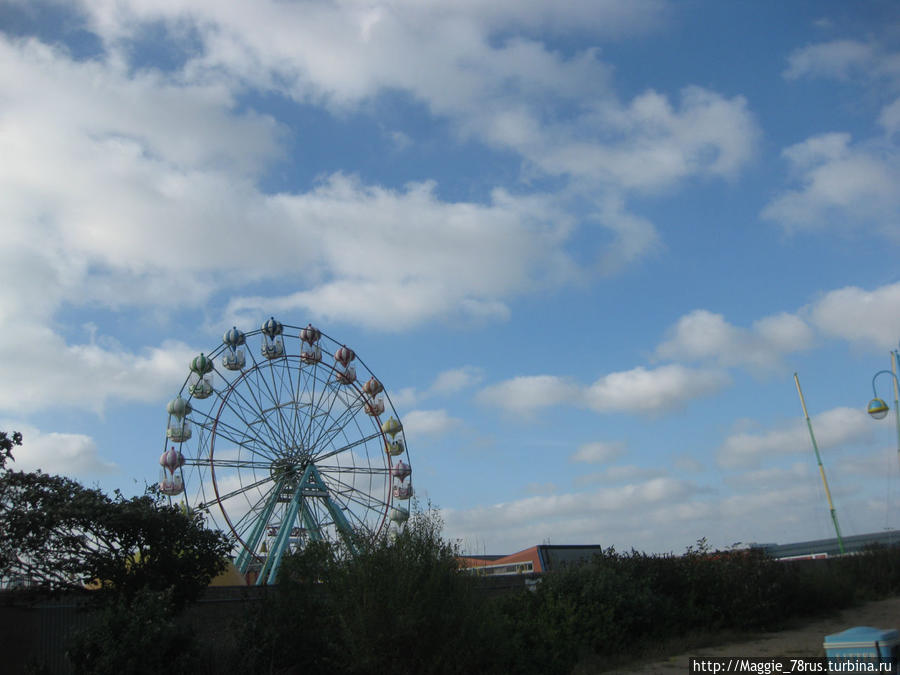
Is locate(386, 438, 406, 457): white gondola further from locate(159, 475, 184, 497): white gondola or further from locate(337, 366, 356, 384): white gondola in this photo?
locate(159, 475, 184, 497): white gondola

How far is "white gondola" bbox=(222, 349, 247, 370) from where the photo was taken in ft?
102

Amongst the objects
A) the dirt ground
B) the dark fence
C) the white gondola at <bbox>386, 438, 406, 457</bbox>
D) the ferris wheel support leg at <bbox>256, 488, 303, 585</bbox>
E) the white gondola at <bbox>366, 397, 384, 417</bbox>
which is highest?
the white gondola at <bbox>366, 397, 384, 417</bbox>

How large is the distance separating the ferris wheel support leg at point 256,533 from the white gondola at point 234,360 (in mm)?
5058

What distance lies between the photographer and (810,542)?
1761 inches

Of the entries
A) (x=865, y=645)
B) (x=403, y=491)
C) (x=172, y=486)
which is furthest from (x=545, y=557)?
(x=865, y=645)

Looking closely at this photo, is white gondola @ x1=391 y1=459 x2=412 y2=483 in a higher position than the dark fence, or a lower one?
higher

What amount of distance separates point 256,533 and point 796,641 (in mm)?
19880

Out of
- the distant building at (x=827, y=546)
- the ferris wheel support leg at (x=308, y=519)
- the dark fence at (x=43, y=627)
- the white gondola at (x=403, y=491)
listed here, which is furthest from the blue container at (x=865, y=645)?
the distant building at (x=827, y=546)

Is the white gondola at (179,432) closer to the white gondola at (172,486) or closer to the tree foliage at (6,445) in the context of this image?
the white gondola at (172,486)

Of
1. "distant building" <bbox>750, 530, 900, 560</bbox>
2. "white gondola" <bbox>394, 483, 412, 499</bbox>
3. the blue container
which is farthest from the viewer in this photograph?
"distant building" <bbox>750, 530, 900, 560</bbox>

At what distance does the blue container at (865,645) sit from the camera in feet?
24.9

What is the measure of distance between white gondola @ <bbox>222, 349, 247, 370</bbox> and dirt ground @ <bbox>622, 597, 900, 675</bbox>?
1962 centimetres

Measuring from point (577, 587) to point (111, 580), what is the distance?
11.8 metres

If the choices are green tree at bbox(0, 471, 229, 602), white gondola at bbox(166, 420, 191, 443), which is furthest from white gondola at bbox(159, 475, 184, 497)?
green tree at bbox(0, 471, 229, 602)
